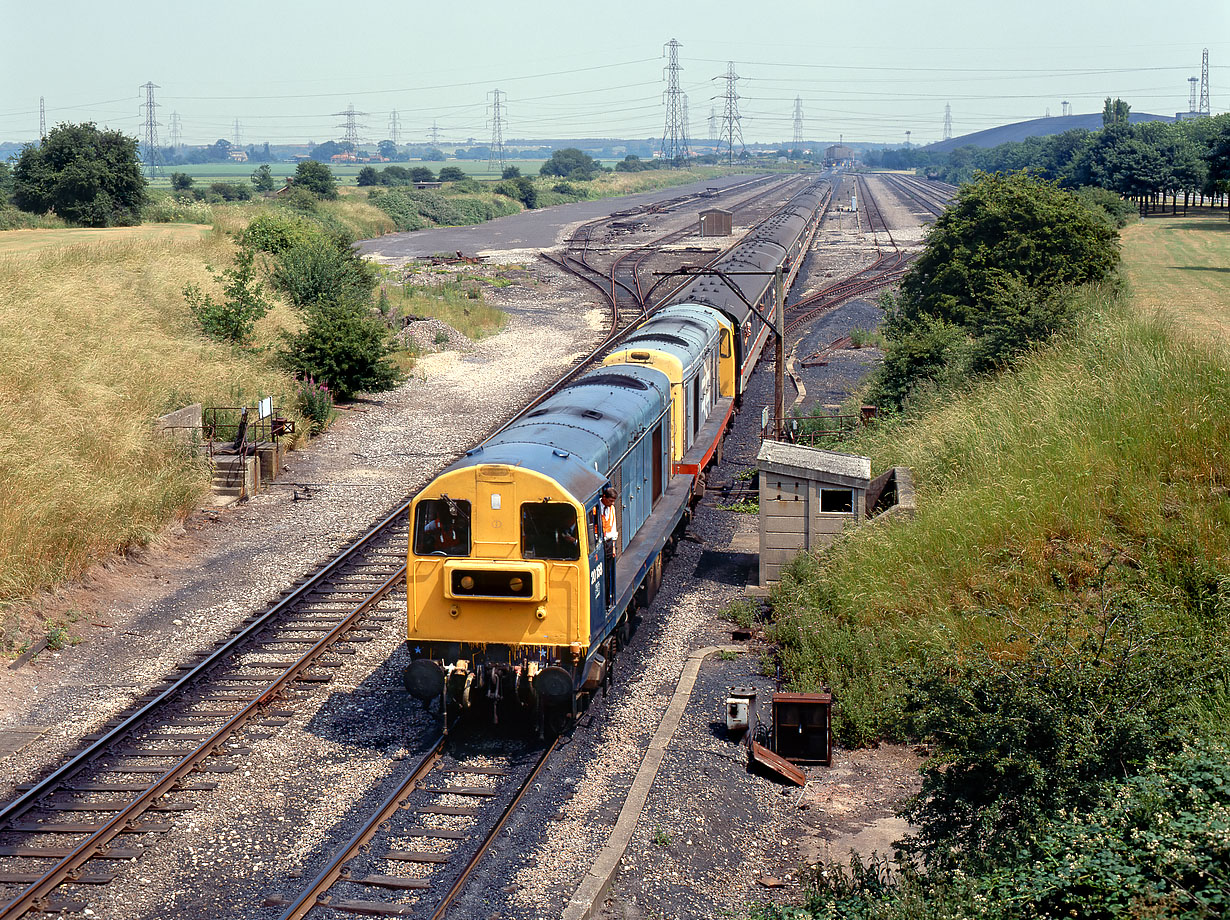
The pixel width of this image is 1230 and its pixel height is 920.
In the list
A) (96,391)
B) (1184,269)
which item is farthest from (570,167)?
(96,391)

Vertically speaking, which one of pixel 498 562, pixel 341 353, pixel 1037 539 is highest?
pixel 341 353

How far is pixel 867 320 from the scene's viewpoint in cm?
4272

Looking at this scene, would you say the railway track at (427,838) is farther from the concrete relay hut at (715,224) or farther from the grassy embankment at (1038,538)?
the concrete relay hut at (715,224)

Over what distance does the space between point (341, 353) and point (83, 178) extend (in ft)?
95.3

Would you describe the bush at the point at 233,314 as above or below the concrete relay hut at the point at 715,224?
below

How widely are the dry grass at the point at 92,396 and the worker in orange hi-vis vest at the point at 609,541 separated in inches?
343

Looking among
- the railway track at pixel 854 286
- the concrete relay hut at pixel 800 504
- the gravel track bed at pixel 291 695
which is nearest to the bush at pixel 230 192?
the railway track at pixel 854 286

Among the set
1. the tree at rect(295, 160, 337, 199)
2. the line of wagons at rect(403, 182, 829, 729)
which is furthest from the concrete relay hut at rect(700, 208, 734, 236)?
the line of wagons at rect(403, 182, 829, 729)

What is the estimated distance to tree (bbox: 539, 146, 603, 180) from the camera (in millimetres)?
146625

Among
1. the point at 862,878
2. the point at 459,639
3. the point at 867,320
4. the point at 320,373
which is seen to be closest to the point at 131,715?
the point at 459,639

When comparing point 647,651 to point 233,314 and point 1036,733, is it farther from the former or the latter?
point 233,314

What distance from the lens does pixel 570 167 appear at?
494ft

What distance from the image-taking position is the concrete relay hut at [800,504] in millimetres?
16984

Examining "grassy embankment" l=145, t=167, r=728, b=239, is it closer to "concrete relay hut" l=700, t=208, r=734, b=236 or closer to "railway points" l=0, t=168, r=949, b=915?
"concrete relay hut" l=700, t=208, r=734, b=236
